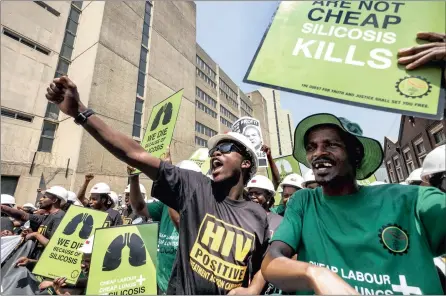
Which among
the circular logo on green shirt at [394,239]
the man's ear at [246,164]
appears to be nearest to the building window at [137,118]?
the man's ear at [246,164]

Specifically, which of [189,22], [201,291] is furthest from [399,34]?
[189,22]

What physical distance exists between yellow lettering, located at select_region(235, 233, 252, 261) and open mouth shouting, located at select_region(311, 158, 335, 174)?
715 mm

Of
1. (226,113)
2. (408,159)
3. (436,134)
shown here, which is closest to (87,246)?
(436,134)

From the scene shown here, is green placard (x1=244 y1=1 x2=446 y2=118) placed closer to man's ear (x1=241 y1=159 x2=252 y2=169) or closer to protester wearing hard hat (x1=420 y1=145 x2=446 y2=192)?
man's ear (x1=241 y1=159 x2=252 y2=169)

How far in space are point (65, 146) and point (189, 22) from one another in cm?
2686

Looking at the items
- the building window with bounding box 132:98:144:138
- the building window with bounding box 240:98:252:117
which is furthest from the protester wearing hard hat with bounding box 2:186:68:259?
the building window with bounding box 240:98:252:117

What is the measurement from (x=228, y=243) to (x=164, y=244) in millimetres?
1638

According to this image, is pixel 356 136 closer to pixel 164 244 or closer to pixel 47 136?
pixel 164 244

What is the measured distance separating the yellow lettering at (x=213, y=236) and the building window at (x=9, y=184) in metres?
20.1

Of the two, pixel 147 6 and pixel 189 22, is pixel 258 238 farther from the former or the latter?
pixel 189 22

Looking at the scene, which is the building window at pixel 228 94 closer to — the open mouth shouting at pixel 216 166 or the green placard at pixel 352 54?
the open mouth shouting at pixel 216 166

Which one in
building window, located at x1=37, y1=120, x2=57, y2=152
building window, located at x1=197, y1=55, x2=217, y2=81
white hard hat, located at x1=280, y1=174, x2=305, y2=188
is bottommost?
white hard hat, located at x1=280, y1=174, x2=305, y2=188

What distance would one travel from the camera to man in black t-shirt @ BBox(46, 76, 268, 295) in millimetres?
1633

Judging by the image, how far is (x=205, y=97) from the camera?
41.3 m
